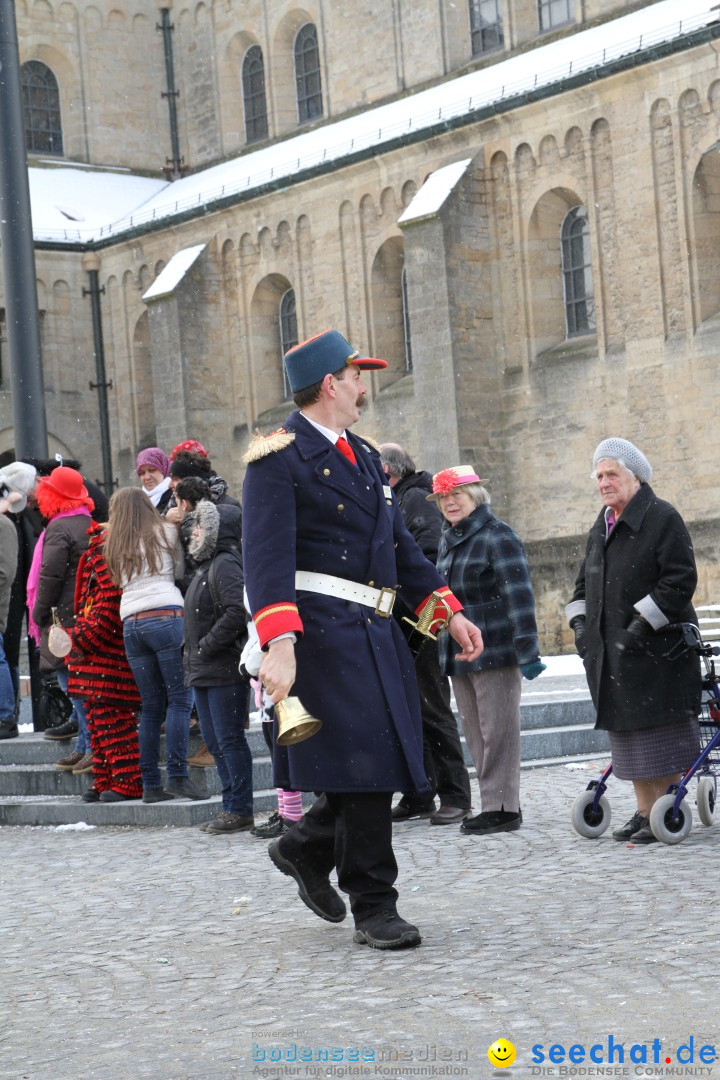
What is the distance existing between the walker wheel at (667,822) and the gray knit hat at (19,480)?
526 centimetres

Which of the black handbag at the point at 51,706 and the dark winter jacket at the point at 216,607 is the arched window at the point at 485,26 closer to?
the black handbag at the point at 51,706

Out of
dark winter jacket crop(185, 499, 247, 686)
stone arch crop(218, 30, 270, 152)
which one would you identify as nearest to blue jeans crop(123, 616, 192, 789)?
dark winter jacket crop(185, 499, 247, 686)

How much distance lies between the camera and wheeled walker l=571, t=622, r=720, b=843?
734 centimetres

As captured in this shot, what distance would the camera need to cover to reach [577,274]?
2625 centimetres

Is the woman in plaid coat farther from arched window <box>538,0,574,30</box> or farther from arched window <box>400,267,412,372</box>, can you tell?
arched window <box>538,0,574,30</box>

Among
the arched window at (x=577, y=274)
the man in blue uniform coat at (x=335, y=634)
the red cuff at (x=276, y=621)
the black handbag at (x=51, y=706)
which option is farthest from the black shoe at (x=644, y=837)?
the arched window at (x=577, y=274)

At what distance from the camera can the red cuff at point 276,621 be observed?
5.28m

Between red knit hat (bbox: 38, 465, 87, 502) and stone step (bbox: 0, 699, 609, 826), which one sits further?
red knit hat (bbox: 38, 465, 87, 502)

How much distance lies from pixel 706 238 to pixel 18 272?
1410cm

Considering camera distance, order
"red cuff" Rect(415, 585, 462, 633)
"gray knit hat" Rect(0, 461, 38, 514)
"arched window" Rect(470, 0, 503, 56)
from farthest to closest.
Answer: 1. "arched window" Rect(470, 0, 503, 56)
2. "gray knit hat" Rect(0, 461, 38, 514)
3. "red cuff" Rect(415, 585, 462, 633)

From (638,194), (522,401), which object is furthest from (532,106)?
(522,401)

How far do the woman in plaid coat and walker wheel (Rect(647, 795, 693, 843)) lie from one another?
0.89 m

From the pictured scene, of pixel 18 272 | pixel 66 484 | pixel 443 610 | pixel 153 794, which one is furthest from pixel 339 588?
pixel 18 272

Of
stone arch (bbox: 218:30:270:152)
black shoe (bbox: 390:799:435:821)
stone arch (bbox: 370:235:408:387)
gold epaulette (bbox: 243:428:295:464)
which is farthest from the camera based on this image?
stone arch (bbox: 218:30:270:152)
